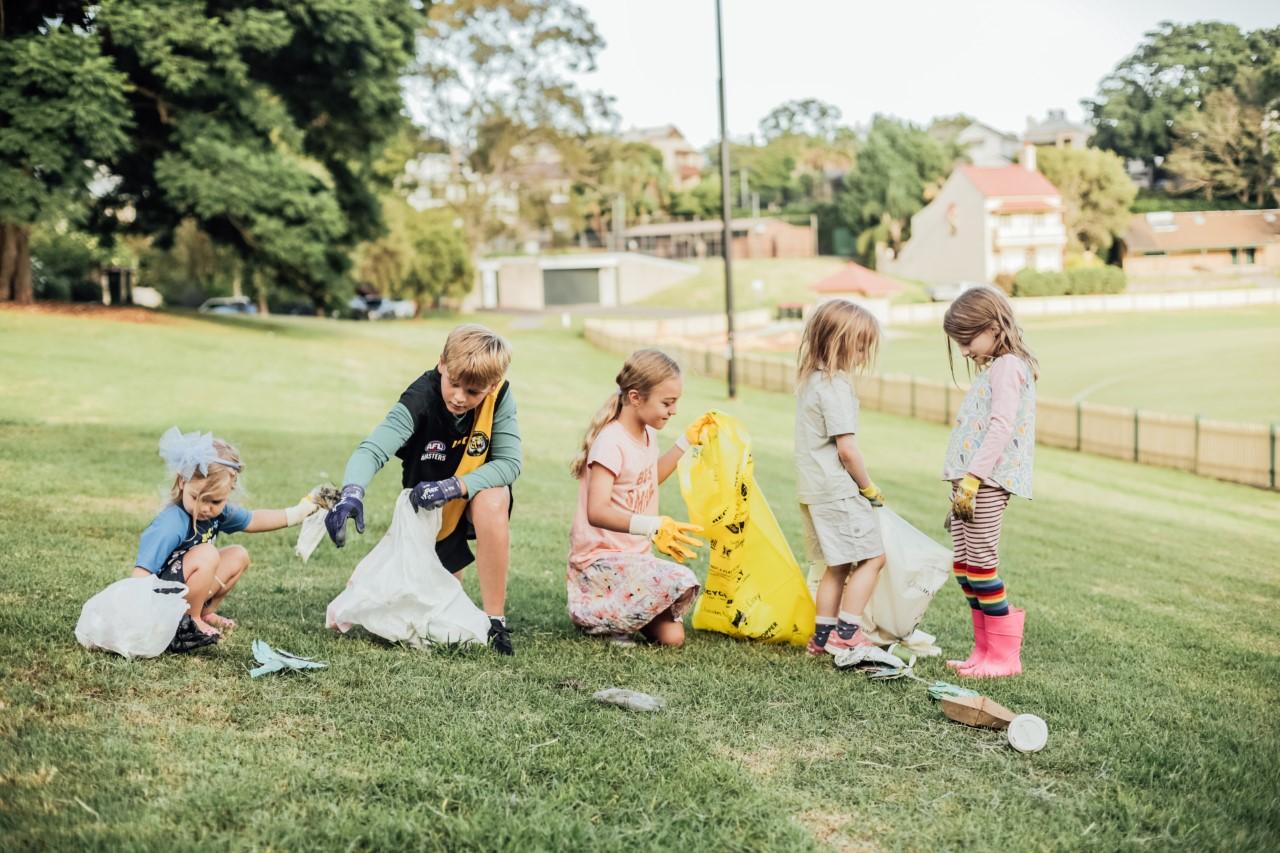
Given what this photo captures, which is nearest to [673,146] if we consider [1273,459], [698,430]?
[1273,459]

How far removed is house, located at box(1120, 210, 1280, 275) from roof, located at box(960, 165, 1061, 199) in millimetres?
23233

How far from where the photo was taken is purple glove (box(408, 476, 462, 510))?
4559mm

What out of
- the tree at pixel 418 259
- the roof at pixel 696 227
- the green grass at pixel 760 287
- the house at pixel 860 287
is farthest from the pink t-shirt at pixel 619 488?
the roof at pixel 696 227

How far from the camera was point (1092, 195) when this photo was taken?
42.8 metres

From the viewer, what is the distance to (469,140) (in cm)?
5803

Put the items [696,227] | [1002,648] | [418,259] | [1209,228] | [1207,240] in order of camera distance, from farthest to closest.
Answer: [696,227], [418,259], [1207,240], [1209,228], [1002,648]

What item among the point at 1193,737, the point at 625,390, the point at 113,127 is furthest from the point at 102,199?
the point at 1193,737

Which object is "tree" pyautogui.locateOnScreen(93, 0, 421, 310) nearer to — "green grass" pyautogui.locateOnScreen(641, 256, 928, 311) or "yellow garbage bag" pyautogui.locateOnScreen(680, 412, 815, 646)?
"yellow garbage bag" pyautogui.locateOnScreen(680, 412, 815, 646)

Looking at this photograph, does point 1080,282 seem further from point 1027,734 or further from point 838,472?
point 1027,734

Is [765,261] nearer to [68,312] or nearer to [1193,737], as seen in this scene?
[68,312]

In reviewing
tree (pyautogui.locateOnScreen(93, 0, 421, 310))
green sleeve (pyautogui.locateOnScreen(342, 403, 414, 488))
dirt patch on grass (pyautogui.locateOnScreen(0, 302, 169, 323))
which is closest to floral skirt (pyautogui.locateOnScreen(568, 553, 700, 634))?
green sleeve (pyautogui.locateOnScreen(342, 403, 414, 488))

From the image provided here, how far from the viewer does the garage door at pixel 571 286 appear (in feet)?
246

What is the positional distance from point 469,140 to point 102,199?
33.7 m

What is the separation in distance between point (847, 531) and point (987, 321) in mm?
1054
